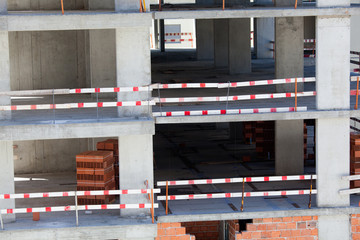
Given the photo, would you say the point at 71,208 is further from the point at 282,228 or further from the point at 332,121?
the point at 332,121

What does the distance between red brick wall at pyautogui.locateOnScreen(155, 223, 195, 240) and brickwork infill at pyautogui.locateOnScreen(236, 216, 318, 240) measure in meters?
1.28

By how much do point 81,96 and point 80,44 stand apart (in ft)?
6.11

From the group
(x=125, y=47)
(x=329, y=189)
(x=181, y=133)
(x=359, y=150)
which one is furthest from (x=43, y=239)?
(x=181, y=133)

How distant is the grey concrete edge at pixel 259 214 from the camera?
18.7m

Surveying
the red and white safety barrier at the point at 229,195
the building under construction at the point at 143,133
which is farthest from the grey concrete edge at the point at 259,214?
the red and white safety barrier at the point at 229,195

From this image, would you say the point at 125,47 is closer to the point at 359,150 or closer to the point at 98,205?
the point at 98,205

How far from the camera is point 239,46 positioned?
1099 inches

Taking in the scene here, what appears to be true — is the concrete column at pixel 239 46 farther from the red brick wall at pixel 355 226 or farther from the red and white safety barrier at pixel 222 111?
the red brick wall at pixel 355 226

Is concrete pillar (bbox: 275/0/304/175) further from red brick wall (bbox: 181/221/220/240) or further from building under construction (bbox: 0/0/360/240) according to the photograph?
red brick wall (bbox: 181/221/220/240)

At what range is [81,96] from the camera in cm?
2273

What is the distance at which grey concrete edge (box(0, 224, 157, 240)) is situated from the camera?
18000mm

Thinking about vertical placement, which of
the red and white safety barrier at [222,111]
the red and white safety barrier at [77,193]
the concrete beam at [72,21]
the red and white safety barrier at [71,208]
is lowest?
the red and white safety barrier at [71,208]

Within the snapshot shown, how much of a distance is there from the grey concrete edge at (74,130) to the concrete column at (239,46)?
991 cm

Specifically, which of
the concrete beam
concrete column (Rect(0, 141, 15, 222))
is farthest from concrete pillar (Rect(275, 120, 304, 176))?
concrete column (Rect(0, 141, 15, 222))
